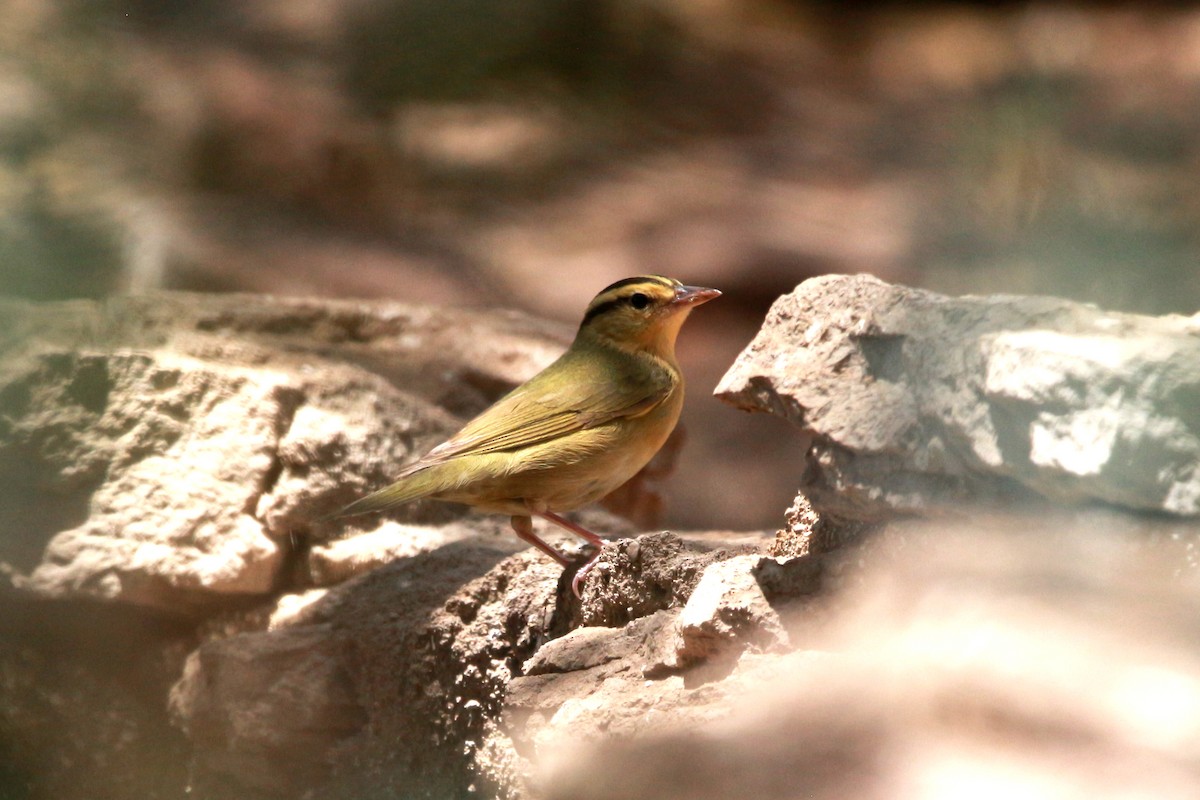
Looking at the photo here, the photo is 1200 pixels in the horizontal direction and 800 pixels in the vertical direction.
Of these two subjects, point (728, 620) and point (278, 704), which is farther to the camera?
point (278, 704)

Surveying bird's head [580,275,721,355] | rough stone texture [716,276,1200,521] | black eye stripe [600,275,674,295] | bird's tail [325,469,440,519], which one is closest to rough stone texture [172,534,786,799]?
bird's tail [325,469,440,519]

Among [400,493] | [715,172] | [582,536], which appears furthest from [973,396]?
[715,172]

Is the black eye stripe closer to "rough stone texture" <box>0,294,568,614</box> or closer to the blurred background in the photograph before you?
the blurred background

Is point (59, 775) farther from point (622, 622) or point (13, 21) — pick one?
point (13, 21)

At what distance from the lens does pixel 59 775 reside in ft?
10.9

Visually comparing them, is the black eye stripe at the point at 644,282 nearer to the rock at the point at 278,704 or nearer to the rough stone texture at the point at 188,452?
the rough stone texture at the point at 188,452

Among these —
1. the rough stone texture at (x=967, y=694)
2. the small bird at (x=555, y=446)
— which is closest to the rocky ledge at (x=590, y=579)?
the rough stone texture at (x=967, y=694)

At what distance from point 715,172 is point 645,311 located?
4.05 metres

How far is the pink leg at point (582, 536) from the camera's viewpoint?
2.76 m

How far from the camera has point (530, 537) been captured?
127 inches

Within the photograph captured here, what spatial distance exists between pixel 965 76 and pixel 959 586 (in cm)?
683

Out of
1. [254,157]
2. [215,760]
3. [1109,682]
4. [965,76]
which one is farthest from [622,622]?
[965,76]

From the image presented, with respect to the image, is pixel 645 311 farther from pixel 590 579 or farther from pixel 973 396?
pixel 973 396

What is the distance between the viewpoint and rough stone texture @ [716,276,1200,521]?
63.9 inches
